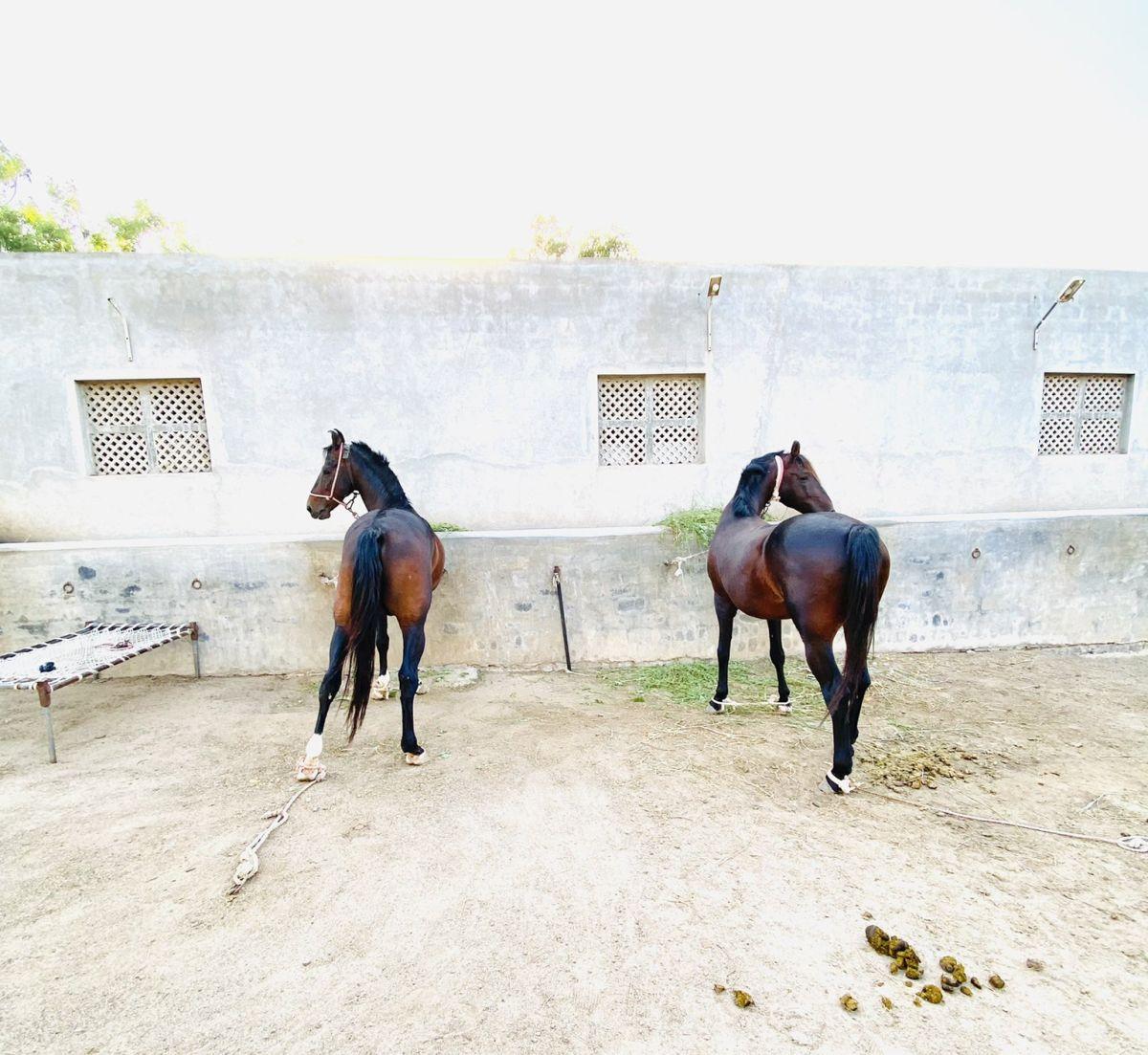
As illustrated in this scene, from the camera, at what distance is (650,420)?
18.6 ft

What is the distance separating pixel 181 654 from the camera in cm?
468

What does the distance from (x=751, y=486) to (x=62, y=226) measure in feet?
62.5

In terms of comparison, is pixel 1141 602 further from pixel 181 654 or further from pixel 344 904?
pixel 181 654

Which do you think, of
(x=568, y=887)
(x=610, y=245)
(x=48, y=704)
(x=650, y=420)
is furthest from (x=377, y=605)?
(x=610, y=245)

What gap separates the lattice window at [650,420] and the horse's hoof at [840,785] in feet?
11.6

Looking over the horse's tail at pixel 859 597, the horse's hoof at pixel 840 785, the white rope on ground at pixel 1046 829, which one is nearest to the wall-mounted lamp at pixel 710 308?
the horse's tail at pixel 859 597

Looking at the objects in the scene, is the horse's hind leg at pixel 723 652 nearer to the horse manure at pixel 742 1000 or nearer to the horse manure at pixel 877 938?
A: the horse manure at pixel 877 938

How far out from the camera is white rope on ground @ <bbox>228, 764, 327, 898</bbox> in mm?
2201

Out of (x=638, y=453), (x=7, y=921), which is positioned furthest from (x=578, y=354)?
(x=7, y=921)

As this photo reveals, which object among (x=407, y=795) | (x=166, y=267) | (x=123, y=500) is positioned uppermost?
(x=166, y=267)

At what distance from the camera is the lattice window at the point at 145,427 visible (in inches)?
203

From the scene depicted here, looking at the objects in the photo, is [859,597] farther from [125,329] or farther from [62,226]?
[62,226]

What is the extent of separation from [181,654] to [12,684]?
58.9 inches

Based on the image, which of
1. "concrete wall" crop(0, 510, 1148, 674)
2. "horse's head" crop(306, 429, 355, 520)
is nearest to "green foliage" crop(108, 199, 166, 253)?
"concrete wall" crop(0, 510, 1148, 674)
